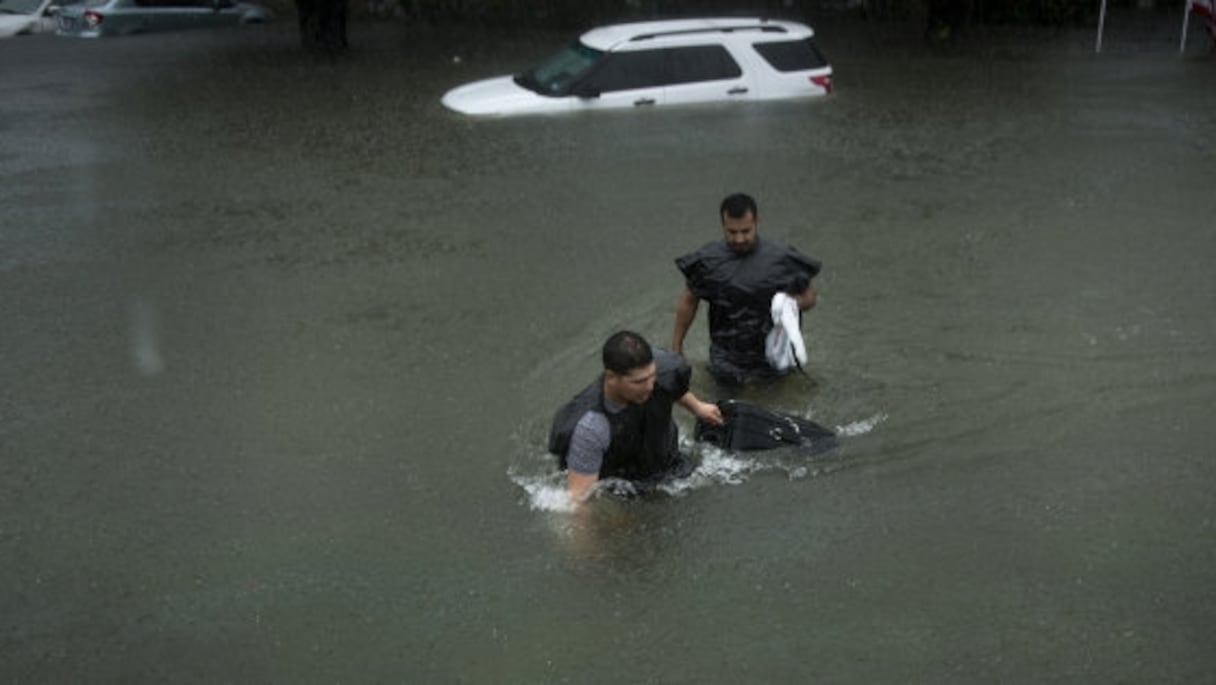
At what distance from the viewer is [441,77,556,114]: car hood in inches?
523

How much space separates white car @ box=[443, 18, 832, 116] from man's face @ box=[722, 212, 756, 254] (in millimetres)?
6648

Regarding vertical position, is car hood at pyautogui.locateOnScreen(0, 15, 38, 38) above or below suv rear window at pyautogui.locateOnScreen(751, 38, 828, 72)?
below

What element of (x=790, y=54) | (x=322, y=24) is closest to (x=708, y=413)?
(x=790, y=54)

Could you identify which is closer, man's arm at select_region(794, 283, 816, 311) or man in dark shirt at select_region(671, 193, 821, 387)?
man in dark shirt at select_region(671, 193, 821, 387)

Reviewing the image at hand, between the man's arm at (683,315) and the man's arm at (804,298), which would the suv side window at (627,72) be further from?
the man's arm at (804,298)

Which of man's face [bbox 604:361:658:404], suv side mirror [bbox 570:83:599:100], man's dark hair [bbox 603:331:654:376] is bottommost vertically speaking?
suv side mirror [bbox 570:83:599:100]

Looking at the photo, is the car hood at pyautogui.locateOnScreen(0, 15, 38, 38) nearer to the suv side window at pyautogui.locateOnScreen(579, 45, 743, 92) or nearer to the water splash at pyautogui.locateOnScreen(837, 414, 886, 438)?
→ the suv side window at pyautogui.locateOnScreen(579, 45, 743, 92)

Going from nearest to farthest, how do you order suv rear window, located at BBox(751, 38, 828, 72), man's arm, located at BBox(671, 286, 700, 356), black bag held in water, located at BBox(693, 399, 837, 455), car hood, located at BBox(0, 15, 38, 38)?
black bag held in water, located at BBox(693, 399, 837, 455)
man's arm, located at BBox(671, 286, 700, 356)
suv rear window, located at BBox(751, 38, 828, 72)
car hood, located at BBox(0, 15, 38, 38)

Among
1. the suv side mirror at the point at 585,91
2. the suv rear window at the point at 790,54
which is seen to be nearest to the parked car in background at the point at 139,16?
the suv side mirror at the point at 585,91

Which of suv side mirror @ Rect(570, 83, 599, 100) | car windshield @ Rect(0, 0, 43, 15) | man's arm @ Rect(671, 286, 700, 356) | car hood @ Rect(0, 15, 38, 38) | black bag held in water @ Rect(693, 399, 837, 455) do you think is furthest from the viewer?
car windshield @ Rect(0, 0, 43, 15)

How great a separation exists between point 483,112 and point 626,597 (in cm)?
922

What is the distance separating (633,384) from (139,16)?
63.8 ft

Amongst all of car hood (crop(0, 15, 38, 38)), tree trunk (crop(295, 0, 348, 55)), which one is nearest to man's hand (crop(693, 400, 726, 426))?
tree trunk (crop(295, 0, 348, 55))

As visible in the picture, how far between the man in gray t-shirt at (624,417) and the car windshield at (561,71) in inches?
310
